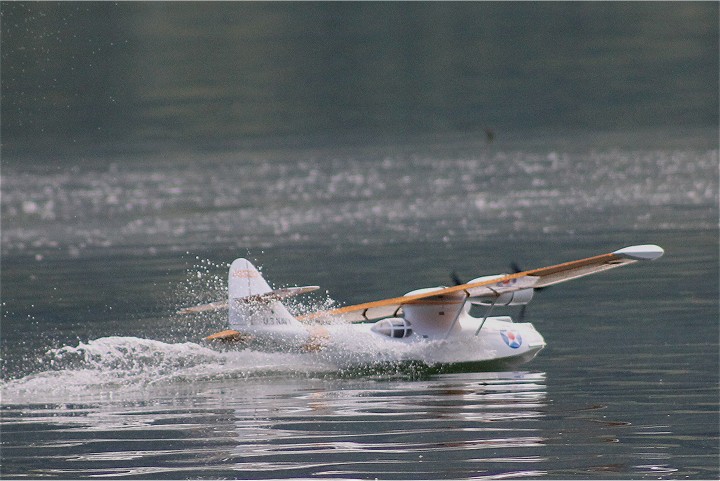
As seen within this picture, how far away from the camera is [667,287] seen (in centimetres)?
3494

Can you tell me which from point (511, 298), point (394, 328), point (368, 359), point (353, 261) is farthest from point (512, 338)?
point (353, 261)

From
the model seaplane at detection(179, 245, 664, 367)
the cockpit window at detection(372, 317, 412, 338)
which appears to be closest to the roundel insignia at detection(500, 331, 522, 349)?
the model seaplane at detection(179, 245, 664, 367)

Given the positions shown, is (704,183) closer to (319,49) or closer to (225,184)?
(225,184)

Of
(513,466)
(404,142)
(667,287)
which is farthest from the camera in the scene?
(404,142)

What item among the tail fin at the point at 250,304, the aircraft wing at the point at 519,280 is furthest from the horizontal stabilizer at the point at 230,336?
the aircraft wing at the point at 519,280

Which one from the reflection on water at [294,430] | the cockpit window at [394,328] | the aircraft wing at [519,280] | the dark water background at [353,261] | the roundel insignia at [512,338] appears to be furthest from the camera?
the roundel insignia at [512,338]

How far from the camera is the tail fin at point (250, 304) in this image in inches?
1018

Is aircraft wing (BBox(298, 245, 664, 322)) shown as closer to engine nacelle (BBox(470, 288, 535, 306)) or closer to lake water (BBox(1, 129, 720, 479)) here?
engine nacelle (BBox(470, 288, 535, 306))

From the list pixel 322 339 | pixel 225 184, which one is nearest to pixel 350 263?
pixel 322 339

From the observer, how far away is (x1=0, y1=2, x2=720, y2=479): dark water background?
2012cm

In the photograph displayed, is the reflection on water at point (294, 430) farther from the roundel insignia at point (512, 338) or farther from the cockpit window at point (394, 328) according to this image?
the cockpit window at point (394, 328)

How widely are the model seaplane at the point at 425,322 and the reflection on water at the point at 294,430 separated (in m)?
0.99

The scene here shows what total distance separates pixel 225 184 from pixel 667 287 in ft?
146

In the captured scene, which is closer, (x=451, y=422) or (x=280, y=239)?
(x=451, y=422)
